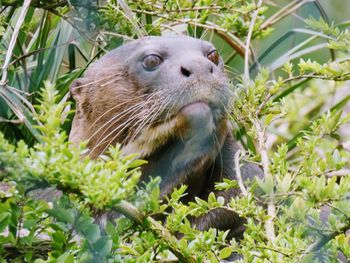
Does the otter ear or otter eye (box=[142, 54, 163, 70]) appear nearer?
otter eye (box=[142, 54, 163, 70])

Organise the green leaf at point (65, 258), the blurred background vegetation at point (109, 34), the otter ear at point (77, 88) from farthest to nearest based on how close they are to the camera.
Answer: the otter ear at point (77, 88), the blurred background vegetation at point (109, 34), the green leaf at point (65, 258)

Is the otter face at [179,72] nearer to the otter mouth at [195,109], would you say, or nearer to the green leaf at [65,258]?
the otter mouth at [195,109]

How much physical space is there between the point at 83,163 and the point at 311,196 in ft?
1.59

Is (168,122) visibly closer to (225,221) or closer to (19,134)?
(225,221)

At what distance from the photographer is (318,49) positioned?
448 cm

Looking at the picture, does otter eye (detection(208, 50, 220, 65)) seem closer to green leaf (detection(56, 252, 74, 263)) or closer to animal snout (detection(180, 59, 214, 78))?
animal snout (detection(180, 59, 214, 78))

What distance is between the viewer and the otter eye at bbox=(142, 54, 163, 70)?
3.05m

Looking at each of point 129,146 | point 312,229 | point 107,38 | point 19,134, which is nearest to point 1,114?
point 19,134

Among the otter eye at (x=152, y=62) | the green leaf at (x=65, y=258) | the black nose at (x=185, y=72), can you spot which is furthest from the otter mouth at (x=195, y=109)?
the green leaf at (x=65, y=258)

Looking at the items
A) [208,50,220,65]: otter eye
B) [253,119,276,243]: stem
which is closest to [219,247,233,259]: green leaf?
[253,119,276,243]: stem

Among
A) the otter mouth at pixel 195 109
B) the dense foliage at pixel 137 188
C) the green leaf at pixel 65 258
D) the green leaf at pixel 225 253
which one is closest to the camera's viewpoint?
the dense foliage at pixel 137 188

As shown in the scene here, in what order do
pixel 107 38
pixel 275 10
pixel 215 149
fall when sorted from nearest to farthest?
pixel 215 149 → pixel 107 38 → pixel 275 10

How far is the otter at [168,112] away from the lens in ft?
9.41

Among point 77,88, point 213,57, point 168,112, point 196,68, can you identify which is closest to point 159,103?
point 168,112
